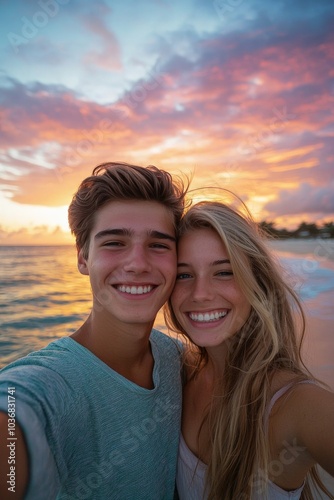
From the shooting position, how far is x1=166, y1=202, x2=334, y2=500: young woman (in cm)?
223

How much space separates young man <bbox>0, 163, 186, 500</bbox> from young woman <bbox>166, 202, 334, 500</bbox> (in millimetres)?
191

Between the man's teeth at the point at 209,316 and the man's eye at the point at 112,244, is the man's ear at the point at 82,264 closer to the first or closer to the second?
the man's eye at the point at 112,244

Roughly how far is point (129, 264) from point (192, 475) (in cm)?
164

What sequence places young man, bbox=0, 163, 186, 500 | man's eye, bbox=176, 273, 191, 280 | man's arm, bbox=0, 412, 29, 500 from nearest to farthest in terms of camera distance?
1. man's arm, bbox=0, 412, 29, 500
2. young man, bbox=0, 163, 186, 500
3. man's eye, bbox=176, 273, 191, 280

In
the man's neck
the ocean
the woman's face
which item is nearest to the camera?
the man's neck

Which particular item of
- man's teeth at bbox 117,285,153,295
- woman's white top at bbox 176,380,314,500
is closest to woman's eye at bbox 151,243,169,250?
man's teeth at bbox 117,285,153,295

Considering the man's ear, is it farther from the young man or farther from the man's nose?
the man's nose

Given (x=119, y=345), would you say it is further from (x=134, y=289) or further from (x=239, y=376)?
(x=239, y=376)

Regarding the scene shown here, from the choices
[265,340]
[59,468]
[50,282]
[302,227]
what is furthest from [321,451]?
[302,227]

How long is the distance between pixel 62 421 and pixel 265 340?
1.68 metres

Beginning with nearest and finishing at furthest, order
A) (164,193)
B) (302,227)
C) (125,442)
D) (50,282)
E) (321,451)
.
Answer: (321,451) → (125,442) → (164,193) → (50,282) → (302,227)

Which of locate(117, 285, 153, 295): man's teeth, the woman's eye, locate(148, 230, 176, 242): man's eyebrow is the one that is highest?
locate(148, 230, 176, 242): man's eyebrow

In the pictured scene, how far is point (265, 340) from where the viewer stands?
2809 millimetres

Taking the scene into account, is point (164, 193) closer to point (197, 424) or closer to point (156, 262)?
point (156, 262)
